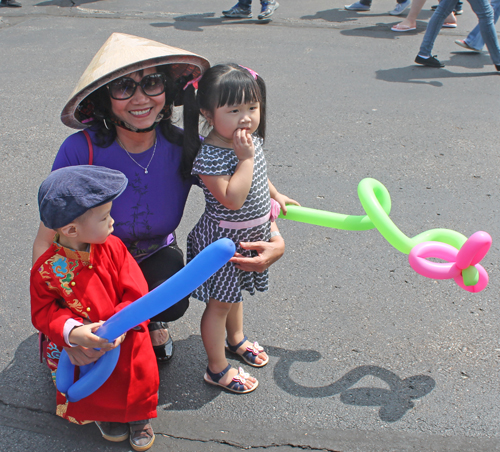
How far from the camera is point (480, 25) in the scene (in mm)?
6309

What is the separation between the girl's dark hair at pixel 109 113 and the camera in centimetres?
218

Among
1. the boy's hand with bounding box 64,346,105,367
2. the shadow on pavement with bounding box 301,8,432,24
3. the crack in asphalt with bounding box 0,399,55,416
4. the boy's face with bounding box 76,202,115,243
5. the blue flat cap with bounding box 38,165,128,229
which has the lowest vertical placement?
→ the crack in asphalt with bounding box 0,399,55,416

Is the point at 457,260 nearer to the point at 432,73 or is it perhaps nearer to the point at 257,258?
the point at 257,258

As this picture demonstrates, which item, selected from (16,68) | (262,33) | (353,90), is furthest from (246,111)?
(262,33)

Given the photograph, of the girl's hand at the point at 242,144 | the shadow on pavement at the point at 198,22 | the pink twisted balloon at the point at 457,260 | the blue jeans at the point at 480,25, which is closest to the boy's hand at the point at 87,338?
the girl's hand at the point at 242,144

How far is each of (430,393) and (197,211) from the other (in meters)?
2.07

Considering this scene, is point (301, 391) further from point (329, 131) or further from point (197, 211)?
point (329, 131)

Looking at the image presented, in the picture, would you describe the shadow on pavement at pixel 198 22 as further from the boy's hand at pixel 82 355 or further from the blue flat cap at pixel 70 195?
the boy's hand at pixel 82 355

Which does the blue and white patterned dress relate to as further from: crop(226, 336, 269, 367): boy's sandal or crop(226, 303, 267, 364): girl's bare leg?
crop(226, 336, 269, 367): boy's sandal

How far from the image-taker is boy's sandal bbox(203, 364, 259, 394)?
2.48m

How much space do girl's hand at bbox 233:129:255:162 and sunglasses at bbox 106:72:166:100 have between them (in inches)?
16.4

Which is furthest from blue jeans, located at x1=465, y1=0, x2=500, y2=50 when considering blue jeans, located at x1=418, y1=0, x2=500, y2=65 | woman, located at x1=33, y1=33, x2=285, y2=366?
woman, located at x1=33, y1=33, x2=285, y2=366

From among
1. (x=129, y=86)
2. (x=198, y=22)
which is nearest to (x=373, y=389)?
(x=129, y=86)

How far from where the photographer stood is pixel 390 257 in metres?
3.37
